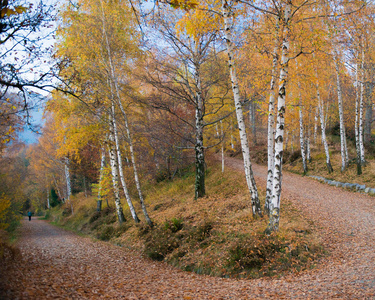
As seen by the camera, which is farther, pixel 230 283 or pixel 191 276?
pixel 191 276

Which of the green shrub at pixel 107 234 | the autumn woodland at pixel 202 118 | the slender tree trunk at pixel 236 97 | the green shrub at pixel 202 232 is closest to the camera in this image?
the autumn woodland at pixel 202 118

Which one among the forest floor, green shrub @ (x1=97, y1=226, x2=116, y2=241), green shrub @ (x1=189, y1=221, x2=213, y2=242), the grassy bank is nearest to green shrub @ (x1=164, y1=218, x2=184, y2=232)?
the grassy bank

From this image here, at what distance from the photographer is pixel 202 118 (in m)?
11.6

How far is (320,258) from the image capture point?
5.72 m

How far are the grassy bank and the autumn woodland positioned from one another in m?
0.05

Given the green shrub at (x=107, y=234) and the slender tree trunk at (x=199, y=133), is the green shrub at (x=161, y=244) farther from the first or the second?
the green shrub at (x=107, y=234)

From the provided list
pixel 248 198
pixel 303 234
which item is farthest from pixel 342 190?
pixel 303 234

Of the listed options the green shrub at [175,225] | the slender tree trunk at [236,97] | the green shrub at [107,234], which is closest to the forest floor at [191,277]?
the green shrub at [175,225]

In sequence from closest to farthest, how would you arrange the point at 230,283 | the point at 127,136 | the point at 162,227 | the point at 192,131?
the point at 230,283, the point at 162,227, the point at 127,136, the point at 192,131

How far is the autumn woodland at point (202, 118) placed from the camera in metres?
5.54

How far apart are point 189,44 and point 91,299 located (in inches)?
395

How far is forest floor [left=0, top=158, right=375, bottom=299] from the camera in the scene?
4172 mm

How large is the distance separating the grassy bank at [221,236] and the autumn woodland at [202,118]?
0.15ft

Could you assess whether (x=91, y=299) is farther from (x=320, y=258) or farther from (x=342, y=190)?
(x=342, y=190)
